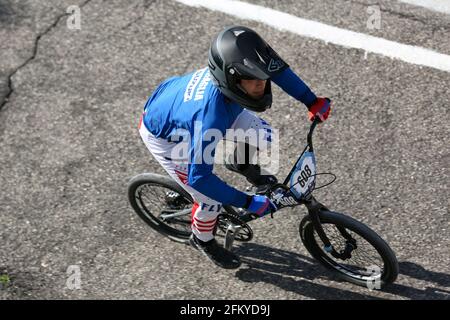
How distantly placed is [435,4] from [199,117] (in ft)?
13.5

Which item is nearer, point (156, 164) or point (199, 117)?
point (199, 117)

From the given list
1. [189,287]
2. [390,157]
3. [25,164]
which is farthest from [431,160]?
[25,164]

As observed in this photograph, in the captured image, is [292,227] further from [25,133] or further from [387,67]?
[25,133]

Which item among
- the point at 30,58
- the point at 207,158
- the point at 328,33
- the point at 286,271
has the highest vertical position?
the point at 207,158

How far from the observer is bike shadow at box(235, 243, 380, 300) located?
593 cm

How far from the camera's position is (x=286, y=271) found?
610 cm

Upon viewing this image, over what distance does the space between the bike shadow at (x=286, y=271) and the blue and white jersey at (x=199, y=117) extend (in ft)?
3.58

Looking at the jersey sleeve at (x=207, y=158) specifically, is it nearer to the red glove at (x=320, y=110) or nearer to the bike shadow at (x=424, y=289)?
the red glove at (x=320, y=110)

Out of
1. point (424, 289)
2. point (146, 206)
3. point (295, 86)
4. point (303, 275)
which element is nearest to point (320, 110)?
point (295, 86)

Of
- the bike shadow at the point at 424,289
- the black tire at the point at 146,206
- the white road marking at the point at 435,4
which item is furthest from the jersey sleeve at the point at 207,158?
the white road marking at the point at 435,4

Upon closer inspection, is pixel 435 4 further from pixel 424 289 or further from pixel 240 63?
pixel 240 63

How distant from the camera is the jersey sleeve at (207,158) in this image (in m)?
4.98
